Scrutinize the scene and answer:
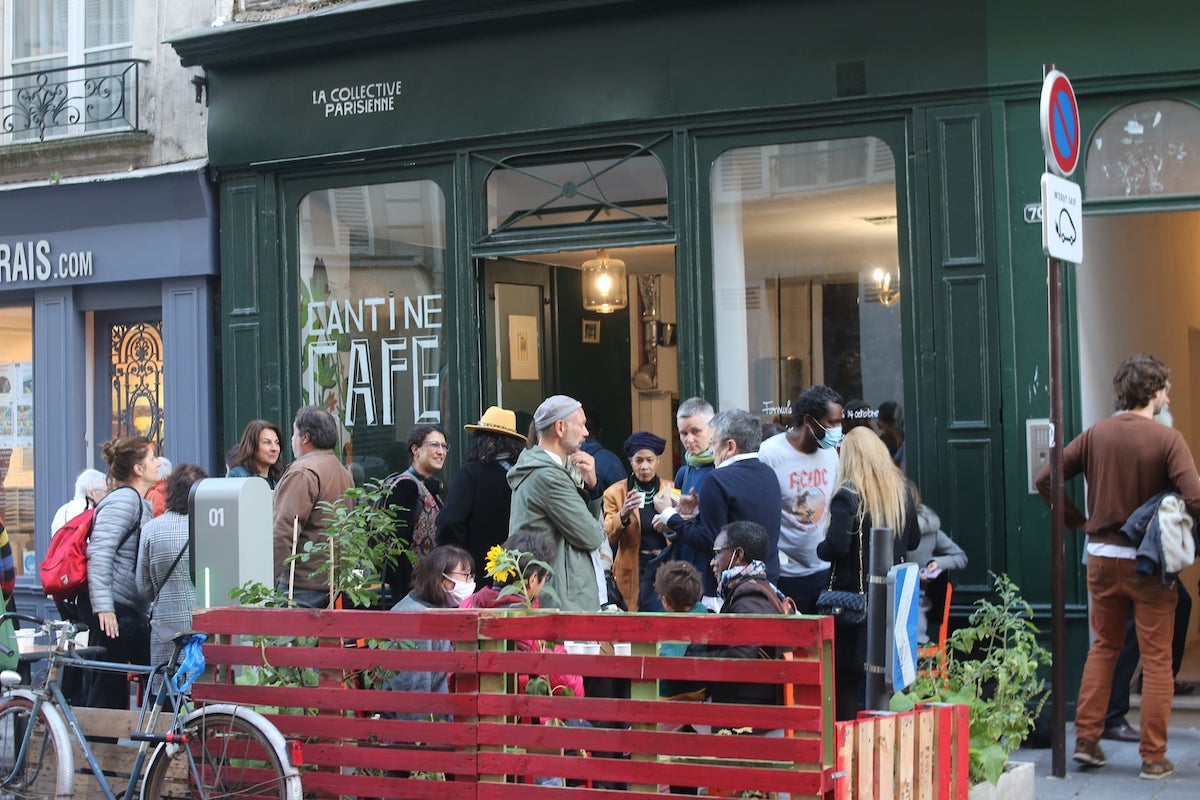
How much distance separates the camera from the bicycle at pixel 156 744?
554 centimetres

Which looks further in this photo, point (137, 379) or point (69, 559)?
point (137, 379)

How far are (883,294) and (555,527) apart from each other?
3.07m

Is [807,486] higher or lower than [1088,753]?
higher

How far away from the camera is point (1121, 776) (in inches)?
289

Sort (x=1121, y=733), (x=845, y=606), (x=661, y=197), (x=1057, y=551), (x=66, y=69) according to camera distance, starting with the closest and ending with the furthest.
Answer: (x=845, y=606) → (x=1057, y=551) → (x=1121, y=733) → (x=661, y=197) → (x=66, y=69)

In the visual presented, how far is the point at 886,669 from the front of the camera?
545 centimetres

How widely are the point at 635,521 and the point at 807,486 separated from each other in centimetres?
118

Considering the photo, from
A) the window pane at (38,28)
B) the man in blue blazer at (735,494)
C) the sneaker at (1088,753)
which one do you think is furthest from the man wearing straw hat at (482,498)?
the window pane at (38,28)

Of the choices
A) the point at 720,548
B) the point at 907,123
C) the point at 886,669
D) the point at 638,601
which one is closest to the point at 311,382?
the point at 638,601

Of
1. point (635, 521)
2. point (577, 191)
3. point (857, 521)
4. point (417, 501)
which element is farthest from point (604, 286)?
point (857, 521)

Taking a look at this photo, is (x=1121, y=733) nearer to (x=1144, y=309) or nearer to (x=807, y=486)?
(x=807, y=486)

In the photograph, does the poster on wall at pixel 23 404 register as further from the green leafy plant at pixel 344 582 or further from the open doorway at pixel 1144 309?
the open doorway at pixel 1144 309

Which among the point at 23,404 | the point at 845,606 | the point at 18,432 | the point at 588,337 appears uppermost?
the point at 588,337

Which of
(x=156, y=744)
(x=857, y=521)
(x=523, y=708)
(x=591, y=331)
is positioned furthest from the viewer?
(x=591, y=331)
